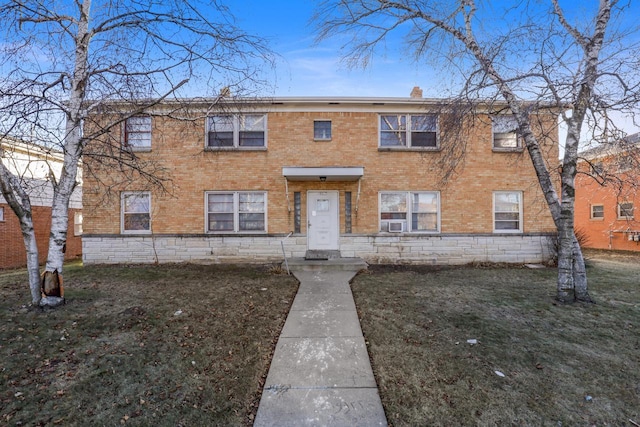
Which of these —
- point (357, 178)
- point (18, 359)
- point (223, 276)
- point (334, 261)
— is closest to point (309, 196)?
point (357, 178)

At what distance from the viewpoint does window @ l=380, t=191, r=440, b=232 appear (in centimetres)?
974

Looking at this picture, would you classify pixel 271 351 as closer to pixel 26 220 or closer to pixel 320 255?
pixel 26 220

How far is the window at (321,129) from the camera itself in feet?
31.8

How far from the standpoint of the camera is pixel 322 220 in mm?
9680

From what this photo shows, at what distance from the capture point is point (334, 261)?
883 cm

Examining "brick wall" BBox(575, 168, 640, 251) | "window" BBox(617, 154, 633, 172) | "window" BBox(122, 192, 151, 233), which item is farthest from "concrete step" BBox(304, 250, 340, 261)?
"brick wall" BBox(575, 168, 640, 251)

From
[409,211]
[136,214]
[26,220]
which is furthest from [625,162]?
[136,214]

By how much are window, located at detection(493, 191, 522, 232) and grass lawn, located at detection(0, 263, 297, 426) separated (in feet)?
25.8

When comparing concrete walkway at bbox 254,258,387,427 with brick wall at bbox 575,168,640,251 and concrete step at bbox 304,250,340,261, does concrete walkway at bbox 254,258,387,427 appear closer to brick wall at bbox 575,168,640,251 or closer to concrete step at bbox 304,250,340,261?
concrete step at bbox 304,250,340,261

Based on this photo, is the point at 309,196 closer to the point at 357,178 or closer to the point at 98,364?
the point at 357,178

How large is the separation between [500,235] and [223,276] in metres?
9.24

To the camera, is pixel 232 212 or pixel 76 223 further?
pixel 76 223

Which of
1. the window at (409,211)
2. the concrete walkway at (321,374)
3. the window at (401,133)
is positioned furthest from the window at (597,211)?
the concrete walkway at (321,374)

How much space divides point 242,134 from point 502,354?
9138mm
